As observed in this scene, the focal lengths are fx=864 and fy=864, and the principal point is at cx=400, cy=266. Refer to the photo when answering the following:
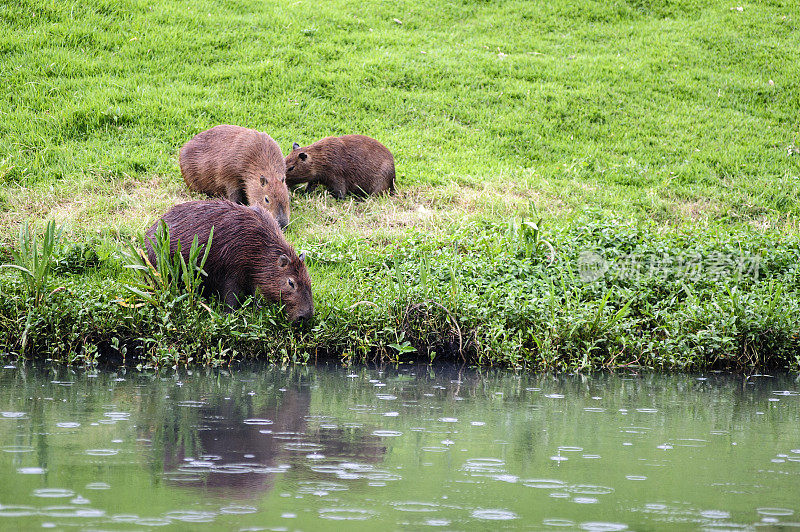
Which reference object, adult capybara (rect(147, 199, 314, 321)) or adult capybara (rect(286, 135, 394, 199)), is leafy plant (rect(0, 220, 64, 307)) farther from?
adult capybara (rect(286, 135, 394, 199))

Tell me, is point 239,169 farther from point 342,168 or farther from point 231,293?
point 231,293

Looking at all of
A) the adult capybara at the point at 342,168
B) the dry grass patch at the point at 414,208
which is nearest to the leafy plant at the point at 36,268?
the dry grass patch at the point at 414,208

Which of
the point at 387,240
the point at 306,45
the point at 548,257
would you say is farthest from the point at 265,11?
the point at 548,257

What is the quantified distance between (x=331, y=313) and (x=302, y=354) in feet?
1.41

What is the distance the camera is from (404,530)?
2883mm

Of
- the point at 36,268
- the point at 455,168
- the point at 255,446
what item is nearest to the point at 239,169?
the point at 36,268

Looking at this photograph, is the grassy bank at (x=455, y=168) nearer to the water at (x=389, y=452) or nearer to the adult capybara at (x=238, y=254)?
the adult capybara at (x=238, y=254)

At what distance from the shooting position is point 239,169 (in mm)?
8484

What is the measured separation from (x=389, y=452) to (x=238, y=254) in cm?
311

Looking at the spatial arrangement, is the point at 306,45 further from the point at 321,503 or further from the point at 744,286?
the point at 321,503

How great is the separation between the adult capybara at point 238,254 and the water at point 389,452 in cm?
85

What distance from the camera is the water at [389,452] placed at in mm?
3051

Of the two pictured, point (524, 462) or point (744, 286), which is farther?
point (744, 286)

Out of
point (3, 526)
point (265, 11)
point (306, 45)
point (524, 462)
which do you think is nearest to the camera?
point (3, 526)
